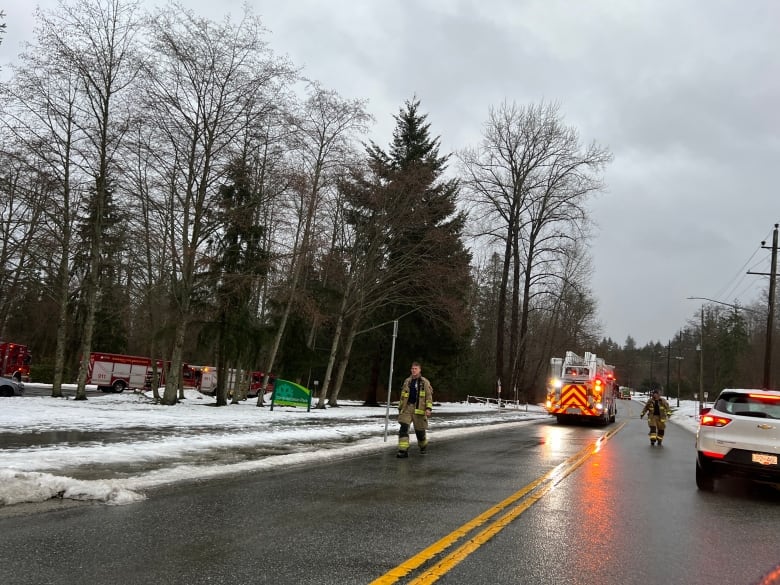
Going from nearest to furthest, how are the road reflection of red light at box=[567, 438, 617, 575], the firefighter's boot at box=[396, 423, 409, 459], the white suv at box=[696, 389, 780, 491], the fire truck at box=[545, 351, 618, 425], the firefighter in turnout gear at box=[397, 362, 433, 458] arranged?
the road reflection of red light at box=[567, 438, 617, 575], the white suv at box=[696, 389, 780, 491], the firefighter's boot at box=[396, 423, 409, 459], the firefighter in turnout gear at box=[397, 362, 433, 458], the fire truck at box=[545, 351, 618, 425]

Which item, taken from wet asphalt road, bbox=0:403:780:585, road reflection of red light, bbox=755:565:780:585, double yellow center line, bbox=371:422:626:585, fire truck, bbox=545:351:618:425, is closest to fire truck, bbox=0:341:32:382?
fire truck, bbox=545:351:618:425

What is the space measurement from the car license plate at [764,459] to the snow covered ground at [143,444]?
23.9 feet

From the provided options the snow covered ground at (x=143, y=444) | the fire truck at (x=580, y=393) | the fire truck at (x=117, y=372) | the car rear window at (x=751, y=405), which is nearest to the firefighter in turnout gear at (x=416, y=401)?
the snow covered ground at (x=143, y=444)

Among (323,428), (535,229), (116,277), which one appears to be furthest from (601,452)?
(535,229)

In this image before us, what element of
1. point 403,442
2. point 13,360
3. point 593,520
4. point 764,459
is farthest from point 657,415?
point 13,360

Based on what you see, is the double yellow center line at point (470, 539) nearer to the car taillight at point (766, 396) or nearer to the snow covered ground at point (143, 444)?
the car taillight at point (766, 396)

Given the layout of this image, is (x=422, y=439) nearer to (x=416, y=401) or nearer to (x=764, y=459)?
(x=416, y=401)

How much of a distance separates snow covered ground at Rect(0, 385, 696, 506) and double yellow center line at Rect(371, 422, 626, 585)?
3917 millimetres

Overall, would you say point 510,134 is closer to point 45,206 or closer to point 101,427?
point 45,206

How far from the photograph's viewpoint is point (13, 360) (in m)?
36.8

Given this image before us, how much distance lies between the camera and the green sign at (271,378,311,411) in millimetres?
23859

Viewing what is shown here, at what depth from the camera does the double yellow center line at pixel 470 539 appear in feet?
15.4

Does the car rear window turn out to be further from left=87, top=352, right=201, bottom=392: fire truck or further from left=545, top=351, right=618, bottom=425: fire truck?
left=87, top=352, right=201, bottom=392: fire truck

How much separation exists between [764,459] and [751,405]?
0.97 metres
